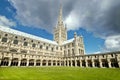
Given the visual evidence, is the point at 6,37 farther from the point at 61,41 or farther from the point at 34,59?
the point at 61,41

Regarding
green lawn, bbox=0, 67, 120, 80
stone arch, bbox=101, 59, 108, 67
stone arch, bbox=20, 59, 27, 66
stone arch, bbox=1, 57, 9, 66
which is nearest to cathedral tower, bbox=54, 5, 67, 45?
stone arch, bbox=20, 59, 27, 66

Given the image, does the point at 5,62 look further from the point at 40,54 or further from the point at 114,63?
the point at 114,63

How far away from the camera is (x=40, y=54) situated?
5828cm

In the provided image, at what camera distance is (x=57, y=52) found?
259 feet

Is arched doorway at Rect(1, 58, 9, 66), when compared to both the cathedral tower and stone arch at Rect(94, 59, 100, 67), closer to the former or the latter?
→ stone arch at Rect(94, 59, 100, 67)

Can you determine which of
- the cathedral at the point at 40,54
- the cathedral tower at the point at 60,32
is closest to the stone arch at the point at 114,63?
the cathedral at the point at 40,54

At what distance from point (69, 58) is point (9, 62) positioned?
35046 mm

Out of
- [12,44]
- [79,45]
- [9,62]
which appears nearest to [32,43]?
[12,44]

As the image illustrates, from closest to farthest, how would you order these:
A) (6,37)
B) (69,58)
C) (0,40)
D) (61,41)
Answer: (0,40) → (6,37) → (69,58) → (61,41)

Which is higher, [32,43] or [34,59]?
[32,43]

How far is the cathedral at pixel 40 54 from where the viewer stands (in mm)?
40994

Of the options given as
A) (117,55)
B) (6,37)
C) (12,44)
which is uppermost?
(6,37)

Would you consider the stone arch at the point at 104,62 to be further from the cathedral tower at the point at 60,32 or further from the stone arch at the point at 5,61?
the cathedral tower at the point at 60,32

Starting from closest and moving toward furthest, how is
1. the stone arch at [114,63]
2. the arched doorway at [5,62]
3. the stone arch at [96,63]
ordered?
the stone arch at [114,63] → the arched doorway at [5,62] → the stone arch at [96,63]
